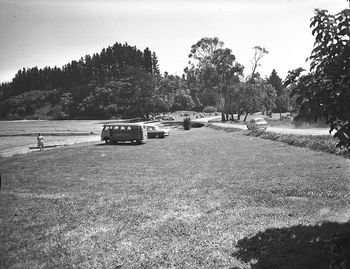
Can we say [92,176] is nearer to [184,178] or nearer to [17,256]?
[184,178]

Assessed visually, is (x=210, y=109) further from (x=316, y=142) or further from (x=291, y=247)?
(x=291, y=247)

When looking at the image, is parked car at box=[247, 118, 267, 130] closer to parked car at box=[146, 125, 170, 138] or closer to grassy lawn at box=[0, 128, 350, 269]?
parked car at box=[146, 125, 170, 138]

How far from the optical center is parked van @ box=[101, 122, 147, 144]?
103 feet

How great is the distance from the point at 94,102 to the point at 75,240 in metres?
130

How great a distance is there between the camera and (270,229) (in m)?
7.47

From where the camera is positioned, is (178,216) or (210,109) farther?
(210,109)

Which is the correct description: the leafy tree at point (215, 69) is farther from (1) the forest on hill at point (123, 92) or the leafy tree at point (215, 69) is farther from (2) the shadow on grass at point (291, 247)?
(2) the shadow on grass at point (291, 247)

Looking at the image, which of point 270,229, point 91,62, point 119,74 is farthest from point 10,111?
point 270,229

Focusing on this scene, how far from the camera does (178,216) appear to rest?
8.80 m

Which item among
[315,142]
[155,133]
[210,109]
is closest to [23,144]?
[155,133]

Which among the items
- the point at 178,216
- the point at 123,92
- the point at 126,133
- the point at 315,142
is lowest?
the point at 178,216

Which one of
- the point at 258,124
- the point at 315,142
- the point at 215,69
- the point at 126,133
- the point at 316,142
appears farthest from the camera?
the point at 215,69

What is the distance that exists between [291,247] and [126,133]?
87.6 ft

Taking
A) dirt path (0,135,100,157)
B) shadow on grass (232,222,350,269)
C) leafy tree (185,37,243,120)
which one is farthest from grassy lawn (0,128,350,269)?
leafy tree (185,37,243,120)
